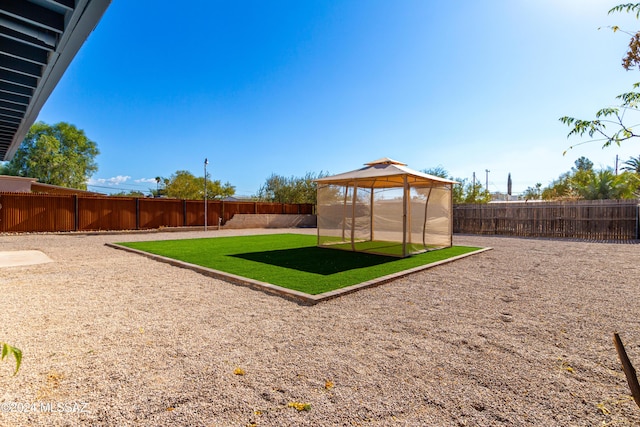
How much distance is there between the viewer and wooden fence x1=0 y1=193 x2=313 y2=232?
13266 mm

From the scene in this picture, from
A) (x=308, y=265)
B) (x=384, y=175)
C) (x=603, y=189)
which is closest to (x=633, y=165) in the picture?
(x=308, y=265)

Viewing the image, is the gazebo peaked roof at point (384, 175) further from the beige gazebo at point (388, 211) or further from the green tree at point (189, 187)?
the green tree at point (189, 187)

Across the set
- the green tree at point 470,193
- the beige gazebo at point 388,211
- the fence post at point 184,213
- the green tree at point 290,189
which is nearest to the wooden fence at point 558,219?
the green tree at point 470,193

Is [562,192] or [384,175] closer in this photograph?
[384,175]

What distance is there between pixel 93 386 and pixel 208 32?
1267cm

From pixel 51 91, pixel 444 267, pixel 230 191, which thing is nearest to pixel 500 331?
pixel 444 267

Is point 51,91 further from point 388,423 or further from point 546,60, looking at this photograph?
point 546,60

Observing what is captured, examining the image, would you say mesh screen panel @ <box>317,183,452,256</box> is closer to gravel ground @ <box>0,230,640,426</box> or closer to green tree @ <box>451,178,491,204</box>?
gravel ground @ <box>0,230,640,426</box>

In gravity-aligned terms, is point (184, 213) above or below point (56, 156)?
below

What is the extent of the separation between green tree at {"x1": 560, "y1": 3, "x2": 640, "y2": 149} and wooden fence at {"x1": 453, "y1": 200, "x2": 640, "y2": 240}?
1532 cm

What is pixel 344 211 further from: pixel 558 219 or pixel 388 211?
pixel 558 219

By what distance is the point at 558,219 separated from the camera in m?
13.9

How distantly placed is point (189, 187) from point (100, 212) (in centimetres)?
2180

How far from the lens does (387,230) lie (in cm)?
1021
